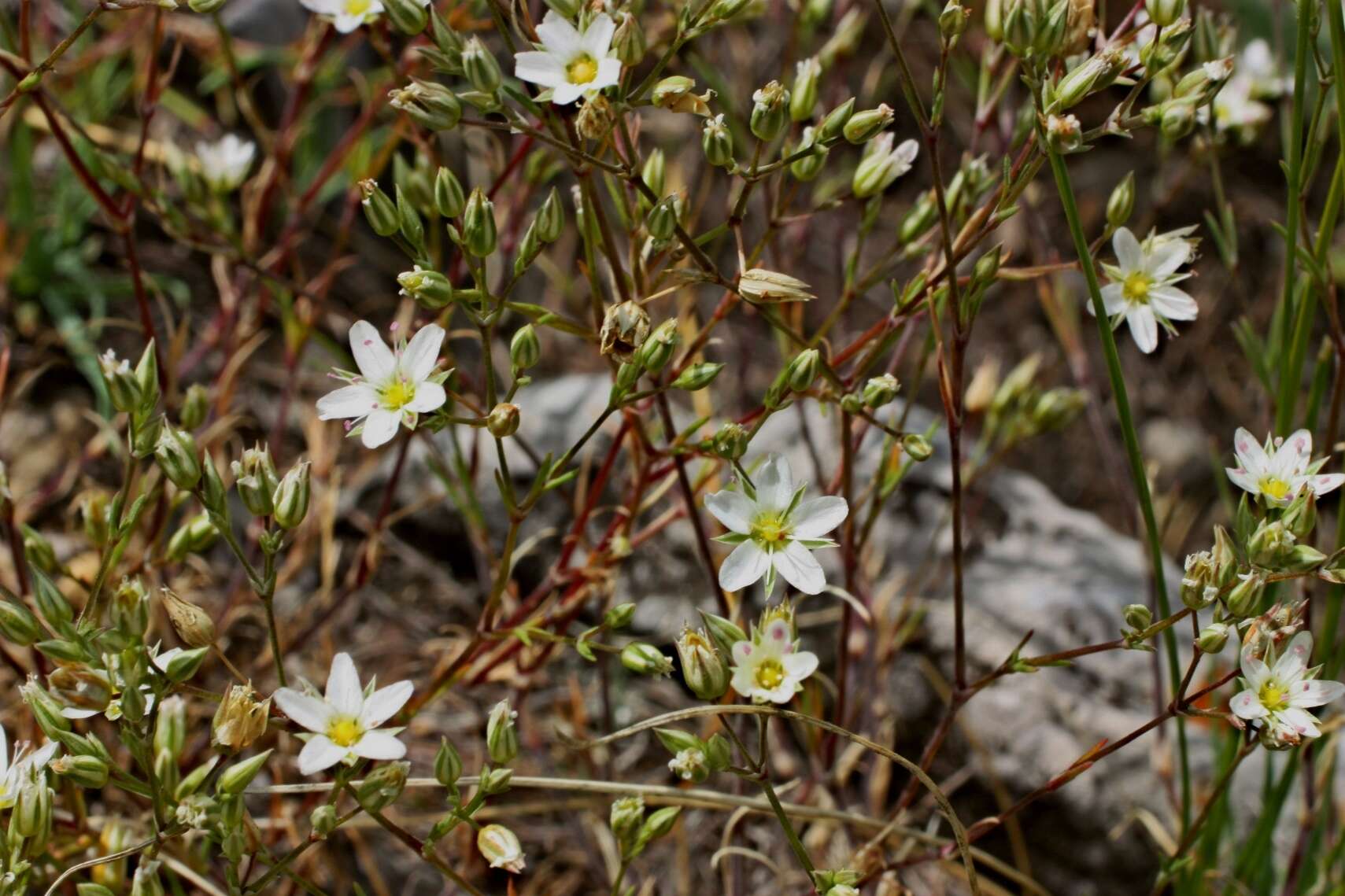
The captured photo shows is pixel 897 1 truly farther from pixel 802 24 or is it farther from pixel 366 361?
pixel 366 361

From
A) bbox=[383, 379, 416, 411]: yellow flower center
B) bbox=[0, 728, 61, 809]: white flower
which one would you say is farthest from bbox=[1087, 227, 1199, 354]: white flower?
bbox=[0, 728, 61, 809]: white flower

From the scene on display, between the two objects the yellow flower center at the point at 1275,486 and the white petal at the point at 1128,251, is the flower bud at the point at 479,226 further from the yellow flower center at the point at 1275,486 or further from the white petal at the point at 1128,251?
the yellow flower center at the point at 1275,486

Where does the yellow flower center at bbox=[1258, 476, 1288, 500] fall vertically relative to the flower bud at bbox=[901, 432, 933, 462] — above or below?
above

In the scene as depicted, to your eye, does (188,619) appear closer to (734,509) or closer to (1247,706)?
(734,509)

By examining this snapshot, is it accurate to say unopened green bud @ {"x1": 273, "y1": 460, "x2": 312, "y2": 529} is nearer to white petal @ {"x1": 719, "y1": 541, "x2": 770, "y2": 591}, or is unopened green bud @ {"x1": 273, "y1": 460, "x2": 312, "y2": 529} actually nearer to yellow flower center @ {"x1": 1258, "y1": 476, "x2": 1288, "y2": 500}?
white petal @ {"x1": 719, "y1": 541, "x2": 770, "y2": 591}

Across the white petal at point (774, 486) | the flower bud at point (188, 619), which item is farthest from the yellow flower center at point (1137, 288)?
the flower bud at point (188, 619)

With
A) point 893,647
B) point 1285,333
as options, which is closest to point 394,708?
point 893,647

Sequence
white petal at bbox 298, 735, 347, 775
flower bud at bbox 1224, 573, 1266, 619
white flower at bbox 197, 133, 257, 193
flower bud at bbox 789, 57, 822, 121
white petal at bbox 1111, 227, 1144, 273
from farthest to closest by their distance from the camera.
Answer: white flower at bbox 197, 133, 257, 193 < flower bud at bbox 789, 57, 822, 121 < white petal at bbox 1111, 227, 1144, 273 < flower bud at bbox 1224, 573, 1266, 619 < white petal at bbox 298, 735, 347, 775

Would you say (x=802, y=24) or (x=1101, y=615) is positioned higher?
(x=802, y=24)
